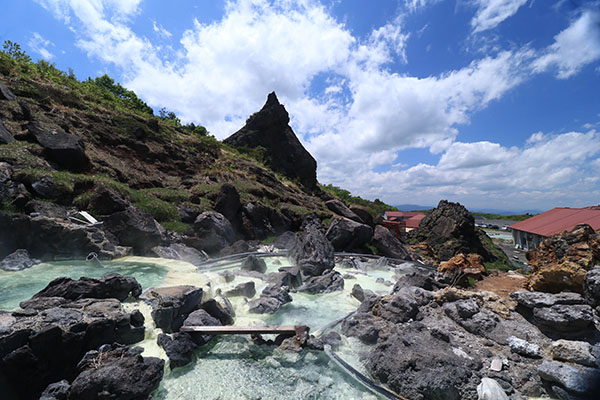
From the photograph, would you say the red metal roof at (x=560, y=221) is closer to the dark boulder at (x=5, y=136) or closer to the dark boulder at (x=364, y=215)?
the dark boulder at (x=364, y=215)

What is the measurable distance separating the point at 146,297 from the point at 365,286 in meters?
8.74

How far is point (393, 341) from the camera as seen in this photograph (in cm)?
589

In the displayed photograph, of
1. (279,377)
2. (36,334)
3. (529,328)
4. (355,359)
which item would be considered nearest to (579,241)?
(529,328)

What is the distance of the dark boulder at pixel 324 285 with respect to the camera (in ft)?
34.3

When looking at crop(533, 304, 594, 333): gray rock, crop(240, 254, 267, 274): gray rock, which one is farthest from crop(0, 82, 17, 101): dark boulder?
crop(533, 304, 594, 333): gray rock

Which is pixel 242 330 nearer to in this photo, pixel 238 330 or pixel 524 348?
pixel 238 330

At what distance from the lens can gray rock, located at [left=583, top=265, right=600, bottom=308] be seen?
603cm

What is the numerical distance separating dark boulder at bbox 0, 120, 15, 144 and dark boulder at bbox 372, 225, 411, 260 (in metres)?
25.4

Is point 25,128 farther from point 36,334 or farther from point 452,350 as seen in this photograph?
point 452,350

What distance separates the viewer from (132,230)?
12.6m

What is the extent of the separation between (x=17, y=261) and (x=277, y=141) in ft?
160

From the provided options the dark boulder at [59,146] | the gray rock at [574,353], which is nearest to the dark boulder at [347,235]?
the gray rock at [574,353]

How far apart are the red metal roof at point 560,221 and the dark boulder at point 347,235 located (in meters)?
20.7

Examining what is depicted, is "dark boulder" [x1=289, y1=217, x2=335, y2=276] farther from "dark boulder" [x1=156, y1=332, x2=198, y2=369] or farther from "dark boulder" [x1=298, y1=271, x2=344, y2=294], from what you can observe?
"dark boulder" [x1=156, y1=332, x2=198, y2=369]
